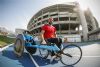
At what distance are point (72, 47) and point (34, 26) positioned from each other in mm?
598

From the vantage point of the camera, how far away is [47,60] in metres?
3.65

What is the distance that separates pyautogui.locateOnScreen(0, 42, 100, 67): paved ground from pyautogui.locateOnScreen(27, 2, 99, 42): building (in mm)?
176

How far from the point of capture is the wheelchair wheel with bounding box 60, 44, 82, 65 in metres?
3.26

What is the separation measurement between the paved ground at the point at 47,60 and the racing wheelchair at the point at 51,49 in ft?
0.23

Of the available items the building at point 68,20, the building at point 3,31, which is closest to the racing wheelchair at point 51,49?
the building at point 3,31

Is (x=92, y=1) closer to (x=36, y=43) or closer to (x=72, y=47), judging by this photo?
(x=72, y=47)

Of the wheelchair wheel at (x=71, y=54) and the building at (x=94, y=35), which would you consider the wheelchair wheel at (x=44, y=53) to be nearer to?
the wheelchair wheel at (x=71, y=54)

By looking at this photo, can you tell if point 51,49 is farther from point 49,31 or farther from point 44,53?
point 49,31

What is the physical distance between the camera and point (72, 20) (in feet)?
9.61

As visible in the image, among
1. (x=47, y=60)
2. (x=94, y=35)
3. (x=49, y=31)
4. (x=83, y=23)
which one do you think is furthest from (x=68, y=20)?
(x=47, y=60)

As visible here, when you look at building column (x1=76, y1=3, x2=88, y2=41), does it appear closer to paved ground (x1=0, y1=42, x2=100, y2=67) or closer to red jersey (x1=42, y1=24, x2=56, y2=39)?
paved ground (x1=0, y1=42, x2=100, y2=67)

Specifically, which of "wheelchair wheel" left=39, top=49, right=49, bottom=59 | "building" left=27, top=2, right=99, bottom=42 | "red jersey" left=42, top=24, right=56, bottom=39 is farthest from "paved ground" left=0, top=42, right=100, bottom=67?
"red jersey" left=42, top=24, right=56, bottom=39

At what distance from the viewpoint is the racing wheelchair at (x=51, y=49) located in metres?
3.32

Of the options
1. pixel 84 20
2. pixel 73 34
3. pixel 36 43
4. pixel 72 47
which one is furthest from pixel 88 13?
pixel 36 43
